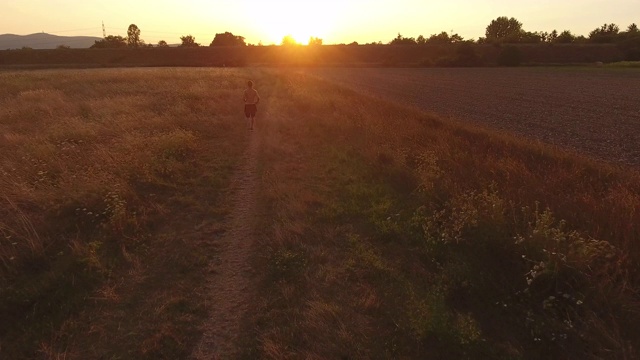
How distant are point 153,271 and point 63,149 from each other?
6386 mm

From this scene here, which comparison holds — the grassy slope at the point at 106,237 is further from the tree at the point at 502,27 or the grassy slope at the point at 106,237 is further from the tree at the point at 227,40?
the tree at the point at 502,27

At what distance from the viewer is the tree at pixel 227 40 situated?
465 ft

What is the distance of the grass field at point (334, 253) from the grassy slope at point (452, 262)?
25mm

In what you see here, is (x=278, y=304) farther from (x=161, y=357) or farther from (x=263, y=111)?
(x=263, y=111)

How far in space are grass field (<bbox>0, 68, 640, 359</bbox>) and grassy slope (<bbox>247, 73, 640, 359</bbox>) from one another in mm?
25

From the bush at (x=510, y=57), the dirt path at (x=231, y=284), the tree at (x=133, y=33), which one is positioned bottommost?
the dirt path at (x=231, y=284)

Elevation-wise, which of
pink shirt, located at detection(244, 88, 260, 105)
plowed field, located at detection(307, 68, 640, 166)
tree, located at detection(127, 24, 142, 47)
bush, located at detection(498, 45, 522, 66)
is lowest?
plowed field, located at detection(307, 68, 640, 166)

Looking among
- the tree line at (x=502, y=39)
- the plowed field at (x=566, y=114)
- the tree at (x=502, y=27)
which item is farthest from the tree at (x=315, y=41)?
the plowed field at (x=566, y=114)

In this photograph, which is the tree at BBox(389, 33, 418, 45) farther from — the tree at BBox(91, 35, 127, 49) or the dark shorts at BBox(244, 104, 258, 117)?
the dark shorts at BBox(244, 104, 258, 117)

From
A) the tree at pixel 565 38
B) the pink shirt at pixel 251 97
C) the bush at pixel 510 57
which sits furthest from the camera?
the tree at pixel 565 38

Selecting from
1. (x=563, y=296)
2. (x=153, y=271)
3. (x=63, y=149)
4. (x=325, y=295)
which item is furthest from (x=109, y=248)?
(x=563, y=296)

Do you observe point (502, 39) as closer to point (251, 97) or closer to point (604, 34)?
point (604, 34)

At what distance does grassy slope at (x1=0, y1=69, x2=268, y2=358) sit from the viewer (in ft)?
13.9

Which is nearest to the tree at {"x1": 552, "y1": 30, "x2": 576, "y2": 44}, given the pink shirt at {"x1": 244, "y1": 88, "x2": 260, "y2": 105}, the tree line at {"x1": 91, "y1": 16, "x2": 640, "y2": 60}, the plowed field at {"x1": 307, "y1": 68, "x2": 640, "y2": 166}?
the tree line at {"x1": 91, "y1": 16, "x2": 640, "y2": 60}
